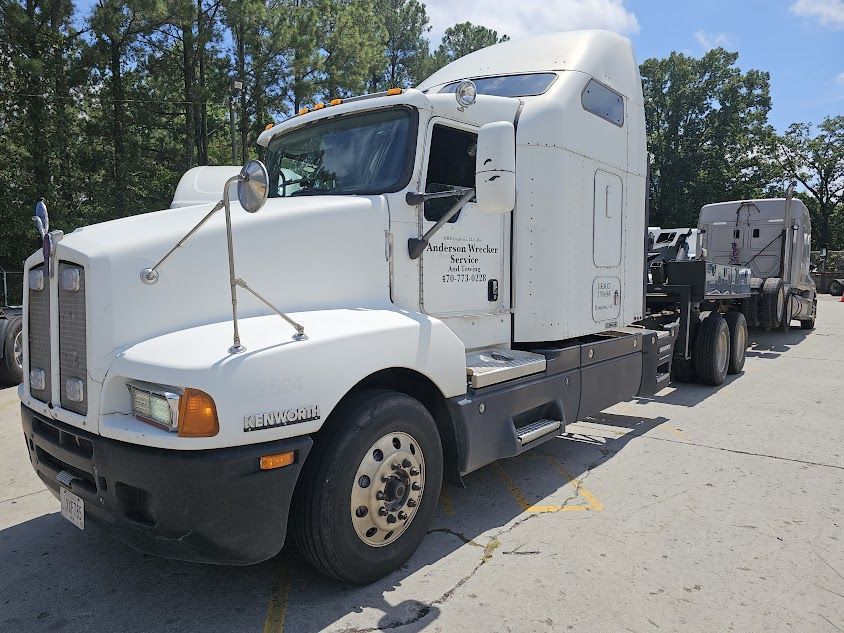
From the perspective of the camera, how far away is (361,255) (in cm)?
376

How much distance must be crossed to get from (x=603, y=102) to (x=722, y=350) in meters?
5.21

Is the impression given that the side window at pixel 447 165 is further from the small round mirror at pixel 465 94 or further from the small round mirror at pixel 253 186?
the small round mirror at pixel 253 186

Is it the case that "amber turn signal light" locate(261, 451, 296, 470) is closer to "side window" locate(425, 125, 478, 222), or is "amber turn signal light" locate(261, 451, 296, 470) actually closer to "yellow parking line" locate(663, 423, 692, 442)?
"side window" locate(425, 125, 478, 222)

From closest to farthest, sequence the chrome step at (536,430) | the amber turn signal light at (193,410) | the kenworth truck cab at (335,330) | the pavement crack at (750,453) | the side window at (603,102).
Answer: the amber turn signal light at (193,410), the kenworth truck cab at (335,330), the chrome step at (536,430), the side window at (603,102), the pavement crack at (750,453)

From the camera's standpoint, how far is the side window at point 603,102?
17.4 ft

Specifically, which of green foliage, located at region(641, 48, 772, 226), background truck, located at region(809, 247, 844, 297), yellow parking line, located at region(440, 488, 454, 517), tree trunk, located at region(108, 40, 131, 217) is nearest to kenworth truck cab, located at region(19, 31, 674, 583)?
yellow parking line, located at region(440, 488, 454, 517)

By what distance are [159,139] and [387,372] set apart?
2071cm

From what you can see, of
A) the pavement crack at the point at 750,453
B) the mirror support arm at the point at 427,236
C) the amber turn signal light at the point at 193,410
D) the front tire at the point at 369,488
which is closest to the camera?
the amber turn signal light at the point at 193,410

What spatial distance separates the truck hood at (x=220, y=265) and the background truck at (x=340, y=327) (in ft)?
0.04

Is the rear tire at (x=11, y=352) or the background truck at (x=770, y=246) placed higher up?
the background truck at (x=770, y=246)

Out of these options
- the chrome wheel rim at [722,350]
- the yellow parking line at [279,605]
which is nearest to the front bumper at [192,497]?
the yellow parking line at [279,605]

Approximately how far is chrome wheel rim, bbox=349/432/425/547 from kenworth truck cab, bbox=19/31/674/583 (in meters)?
0.01

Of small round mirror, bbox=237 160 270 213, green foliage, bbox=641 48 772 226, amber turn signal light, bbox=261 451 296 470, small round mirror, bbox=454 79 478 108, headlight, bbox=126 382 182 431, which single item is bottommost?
amber turn signal light, bbox=261 451 296 470

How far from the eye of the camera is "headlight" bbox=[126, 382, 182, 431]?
107 inches
